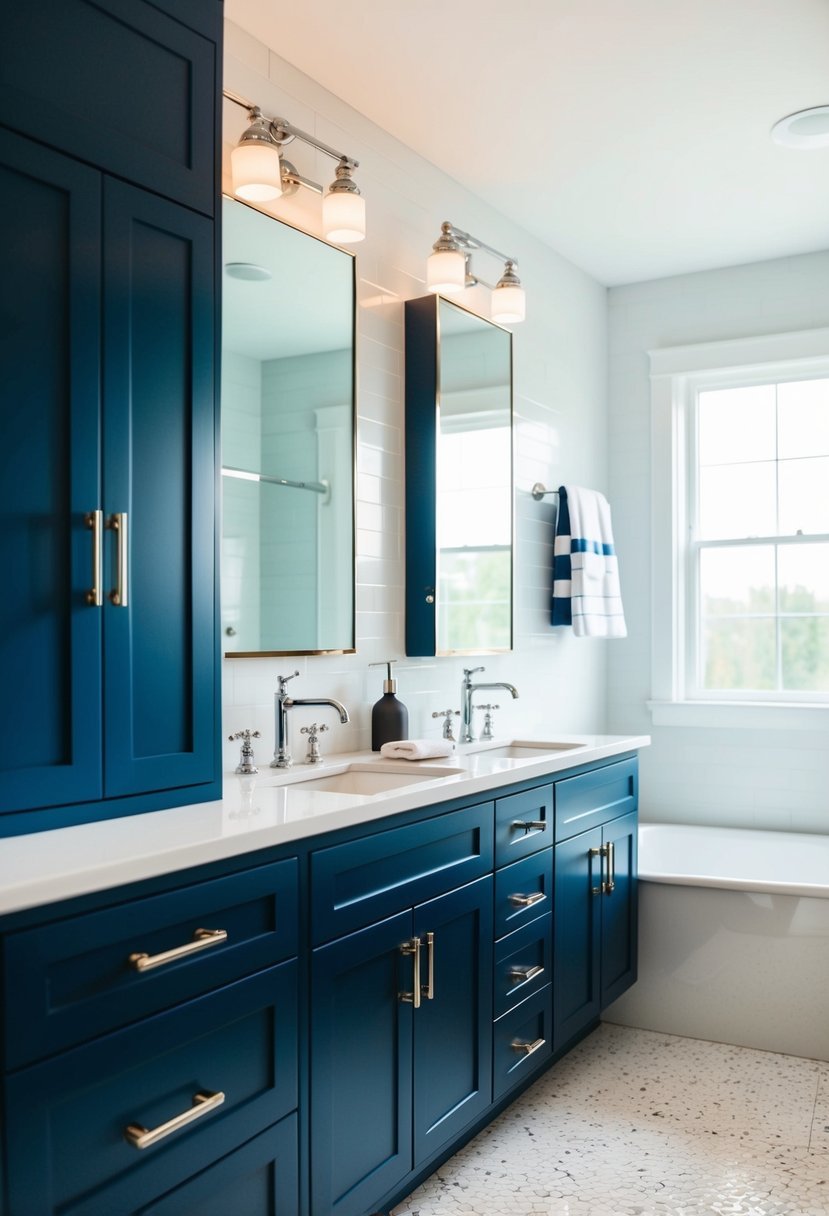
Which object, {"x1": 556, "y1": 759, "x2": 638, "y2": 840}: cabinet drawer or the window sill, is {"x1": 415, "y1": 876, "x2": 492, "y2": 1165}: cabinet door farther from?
the window sill

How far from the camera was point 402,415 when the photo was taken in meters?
A: 3.21

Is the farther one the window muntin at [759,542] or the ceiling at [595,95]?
the window muntin at [759,542]

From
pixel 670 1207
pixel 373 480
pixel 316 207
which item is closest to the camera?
pixel 670 1207

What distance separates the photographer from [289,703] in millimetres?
2568

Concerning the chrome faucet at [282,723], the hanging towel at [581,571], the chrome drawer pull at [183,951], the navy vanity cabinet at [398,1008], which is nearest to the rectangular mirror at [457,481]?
the hanging towel at [581,571]

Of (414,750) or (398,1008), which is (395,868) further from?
(414,750)

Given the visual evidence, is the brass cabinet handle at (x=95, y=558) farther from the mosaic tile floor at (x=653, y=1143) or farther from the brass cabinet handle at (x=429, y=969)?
the mosaic tile floor at (x=653, y=1143)

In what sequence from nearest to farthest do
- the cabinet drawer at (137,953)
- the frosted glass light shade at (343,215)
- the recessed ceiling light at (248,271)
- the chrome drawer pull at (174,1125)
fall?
1. the cabinet drawer at (137,953)
2. the chrome drawer pull at (174,1125)
3. the recessed ceiling light at (248,271)
4. the frosted glass light shade at (343,215)

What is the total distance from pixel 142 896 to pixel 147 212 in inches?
46.1

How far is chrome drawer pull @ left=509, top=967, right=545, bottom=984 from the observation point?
2.61 m

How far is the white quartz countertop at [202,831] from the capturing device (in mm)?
1371

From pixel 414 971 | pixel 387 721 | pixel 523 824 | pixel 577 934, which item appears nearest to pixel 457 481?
pixel 387 721

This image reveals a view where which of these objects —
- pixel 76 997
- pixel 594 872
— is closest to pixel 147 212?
pixel 76 997

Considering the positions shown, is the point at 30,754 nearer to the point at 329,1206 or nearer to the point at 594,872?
the point at 329,1206
